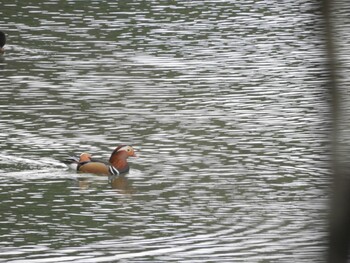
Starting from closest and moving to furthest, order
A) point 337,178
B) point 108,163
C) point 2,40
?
1. point 337,178
2. point 108,163
3. point 2,40

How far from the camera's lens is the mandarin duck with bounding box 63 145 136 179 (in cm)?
1126

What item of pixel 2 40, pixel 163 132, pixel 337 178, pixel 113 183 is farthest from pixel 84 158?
pixel 337 178

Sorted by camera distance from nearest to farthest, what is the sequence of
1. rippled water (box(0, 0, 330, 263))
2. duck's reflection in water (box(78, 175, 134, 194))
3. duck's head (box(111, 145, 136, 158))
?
rippled water (box(0, 0, 330, 263))
duck's reflection in water (box(78, 175, 134, 194))
duck's head (box(111, 145, 136, 158))

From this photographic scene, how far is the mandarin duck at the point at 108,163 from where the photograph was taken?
1126cm

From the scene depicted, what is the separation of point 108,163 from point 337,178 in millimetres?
9995

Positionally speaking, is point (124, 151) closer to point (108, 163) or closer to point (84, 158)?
point (108, 163)

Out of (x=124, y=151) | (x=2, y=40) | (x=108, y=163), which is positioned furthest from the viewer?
(x=2, y=40)

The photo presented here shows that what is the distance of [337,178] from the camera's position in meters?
1.49

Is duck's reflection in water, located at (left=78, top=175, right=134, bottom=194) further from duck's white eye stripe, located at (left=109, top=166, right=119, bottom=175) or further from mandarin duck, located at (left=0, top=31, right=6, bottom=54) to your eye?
mandarin duck, located at (left=0, top=31, right=6, bottom=54)

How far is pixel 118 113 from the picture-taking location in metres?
14.1

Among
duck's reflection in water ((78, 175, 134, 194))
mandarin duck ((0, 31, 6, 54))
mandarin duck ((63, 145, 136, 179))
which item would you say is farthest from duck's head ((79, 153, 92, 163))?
mandarin duck ((0, 31, 6, 54))

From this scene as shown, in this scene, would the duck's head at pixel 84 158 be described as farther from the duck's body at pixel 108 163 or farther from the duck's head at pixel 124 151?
the duck's head at pixel 124 151

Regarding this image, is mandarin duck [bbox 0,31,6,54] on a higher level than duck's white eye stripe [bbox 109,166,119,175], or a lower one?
lower

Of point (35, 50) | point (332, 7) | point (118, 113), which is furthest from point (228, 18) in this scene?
point (332, 7)
